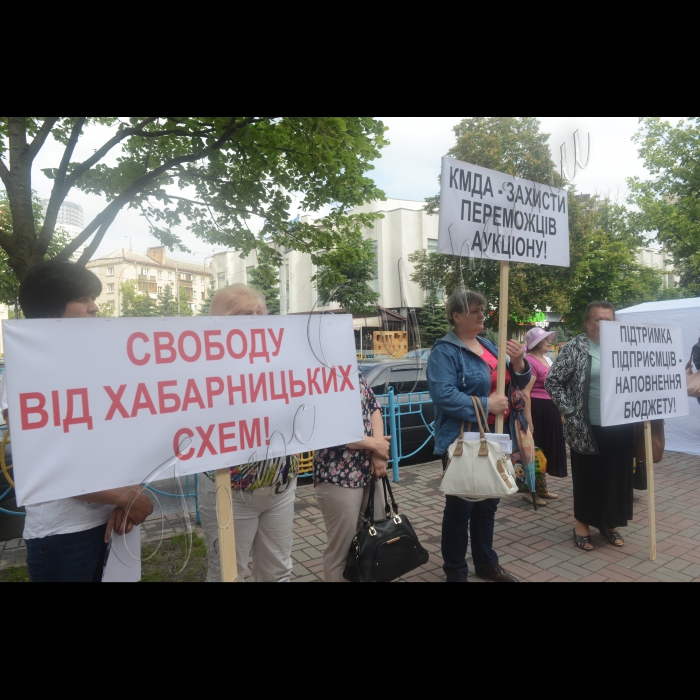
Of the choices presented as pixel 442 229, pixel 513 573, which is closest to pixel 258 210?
pixel 442 229

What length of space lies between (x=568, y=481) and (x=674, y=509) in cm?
128

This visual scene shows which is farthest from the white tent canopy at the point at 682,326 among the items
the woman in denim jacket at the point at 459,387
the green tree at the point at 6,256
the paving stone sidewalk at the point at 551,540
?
the green tree at the point at 6,256

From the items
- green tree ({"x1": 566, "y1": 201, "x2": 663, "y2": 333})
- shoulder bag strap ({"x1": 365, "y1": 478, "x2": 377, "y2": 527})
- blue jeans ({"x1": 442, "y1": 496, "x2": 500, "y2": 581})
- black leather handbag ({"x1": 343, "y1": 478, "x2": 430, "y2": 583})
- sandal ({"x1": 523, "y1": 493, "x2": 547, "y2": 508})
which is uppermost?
green tree ({"x1": 566, "y1": 201, "x2": 663, "y2": 333})

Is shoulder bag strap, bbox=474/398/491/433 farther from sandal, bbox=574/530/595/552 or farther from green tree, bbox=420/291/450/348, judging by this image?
green tree, bbox=420/291/450/348

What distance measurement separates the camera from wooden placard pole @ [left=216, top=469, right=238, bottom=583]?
200cm

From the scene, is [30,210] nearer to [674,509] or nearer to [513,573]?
[513,573]

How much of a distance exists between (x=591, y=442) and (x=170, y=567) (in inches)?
129

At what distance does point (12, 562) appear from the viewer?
4168mm

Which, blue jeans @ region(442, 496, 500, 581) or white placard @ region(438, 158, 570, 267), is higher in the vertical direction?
white placard @ region(438, 158, 570, 267)

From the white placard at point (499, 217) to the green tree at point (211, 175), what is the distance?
163 centimetres

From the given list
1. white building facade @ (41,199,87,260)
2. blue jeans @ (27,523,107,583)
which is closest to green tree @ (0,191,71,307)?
white building facade @ (41,199,87,260)

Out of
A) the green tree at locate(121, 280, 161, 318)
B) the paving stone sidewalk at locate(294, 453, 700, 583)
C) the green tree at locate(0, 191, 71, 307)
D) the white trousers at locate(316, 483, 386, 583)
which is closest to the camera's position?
the white trousers at locate(316, 483, 386, 583)

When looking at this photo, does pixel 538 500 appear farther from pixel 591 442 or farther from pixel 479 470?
pixel 479 470

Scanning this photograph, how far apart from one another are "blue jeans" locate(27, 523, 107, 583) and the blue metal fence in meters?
4.65
